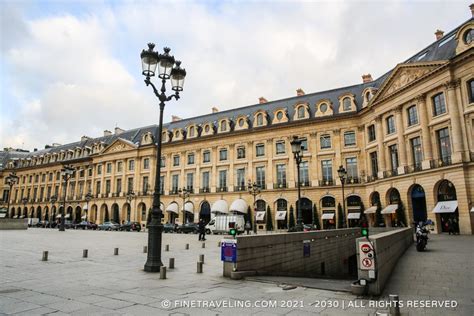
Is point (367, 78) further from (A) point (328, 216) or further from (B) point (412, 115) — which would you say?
(A) point (328, 216)

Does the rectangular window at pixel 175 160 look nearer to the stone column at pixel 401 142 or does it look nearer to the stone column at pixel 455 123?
the stone column at pixel 401 142

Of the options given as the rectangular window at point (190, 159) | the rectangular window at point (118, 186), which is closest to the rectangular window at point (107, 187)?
the rectangular window at point (118, 186)

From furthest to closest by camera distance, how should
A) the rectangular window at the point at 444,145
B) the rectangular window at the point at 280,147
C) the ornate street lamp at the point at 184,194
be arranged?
the ornate street lamp at the point at 184,194, the rectangular window at the point at 280,147, the rectangular window at the point at 444,145

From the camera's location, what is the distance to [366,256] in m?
7.72

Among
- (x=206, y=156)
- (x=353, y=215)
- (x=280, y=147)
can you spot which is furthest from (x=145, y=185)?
(x=353, y=215)

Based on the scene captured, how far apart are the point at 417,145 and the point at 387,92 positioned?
7276 mm

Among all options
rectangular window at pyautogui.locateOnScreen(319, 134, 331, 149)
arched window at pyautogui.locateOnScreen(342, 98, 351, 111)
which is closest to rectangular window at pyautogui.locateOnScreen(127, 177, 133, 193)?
rectangular window at pyautogui.locateOnScreen(319, 134, 331, 149)

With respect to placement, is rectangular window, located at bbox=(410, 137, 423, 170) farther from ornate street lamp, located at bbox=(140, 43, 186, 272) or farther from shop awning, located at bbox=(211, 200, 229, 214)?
ornate street lamp, located at bbox=(140, 43, 186, 272)

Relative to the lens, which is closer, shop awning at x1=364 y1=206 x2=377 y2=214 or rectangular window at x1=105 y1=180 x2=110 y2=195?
shop awning at x1=364 y1=206 x2=377 y2=214

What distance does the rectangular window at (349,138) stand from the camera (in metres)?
41.5

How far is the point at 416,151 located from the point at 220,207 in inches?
1013

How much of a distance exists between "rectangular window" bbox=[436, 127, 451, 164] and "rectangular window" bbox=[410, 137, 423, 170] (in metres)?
2.01

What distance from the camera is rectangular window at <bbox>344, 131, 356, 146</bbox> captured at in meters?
41.5

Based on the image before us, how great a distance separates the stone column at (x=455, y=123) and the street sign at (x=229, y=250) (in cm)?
2713
